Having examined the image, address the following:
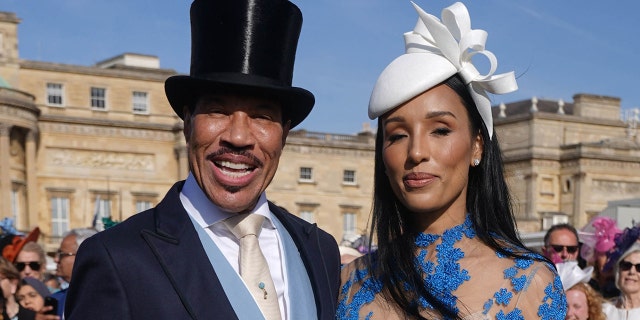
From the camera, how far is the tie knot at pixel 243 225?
3295 mm

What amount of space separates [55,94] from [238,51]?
139 feet

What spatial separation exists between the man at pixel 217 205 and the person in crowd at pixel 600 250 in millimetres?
5250

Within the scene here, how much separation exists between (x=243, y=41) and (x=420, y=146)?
0.71 m

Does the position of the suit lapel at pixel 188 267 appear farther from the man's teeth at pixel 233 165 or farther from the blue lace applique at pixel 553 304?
the blue lace applique at pixel 553 304

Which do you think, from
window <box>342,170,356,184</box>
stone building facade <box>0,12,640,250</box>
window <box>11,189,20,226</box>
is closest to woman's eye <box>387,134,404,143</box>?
stone building facade <box>0,12,640,250</box>

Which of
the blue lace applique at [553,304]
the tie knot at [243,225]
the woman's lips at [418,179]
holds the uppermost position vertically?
the woman's lips at [418,179]

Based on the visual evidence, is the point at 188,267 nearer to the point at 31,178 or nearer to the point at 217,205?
the point at 217,205

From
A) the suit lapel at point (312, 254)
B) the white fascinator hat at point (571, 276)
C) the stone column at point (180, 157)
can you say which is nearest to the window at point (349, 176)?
the stone column at point (180, 157)

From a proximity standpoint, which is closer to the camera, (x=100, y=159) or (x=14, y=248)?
(x=14, y=248)

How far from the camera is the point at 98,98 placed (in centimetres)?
4478

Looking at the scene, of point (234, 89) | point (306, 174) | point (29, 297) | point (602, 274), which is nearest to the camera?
point (234, 89)

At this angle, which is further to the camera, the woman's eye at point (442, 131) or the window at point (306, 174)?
the window at point (306, 174)

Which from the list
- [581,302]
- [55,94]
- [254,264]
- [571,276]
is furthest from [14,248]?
[55,94]

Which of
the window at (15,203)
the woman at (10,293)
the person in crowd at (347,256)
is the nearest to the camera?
the woman at (10,293)
